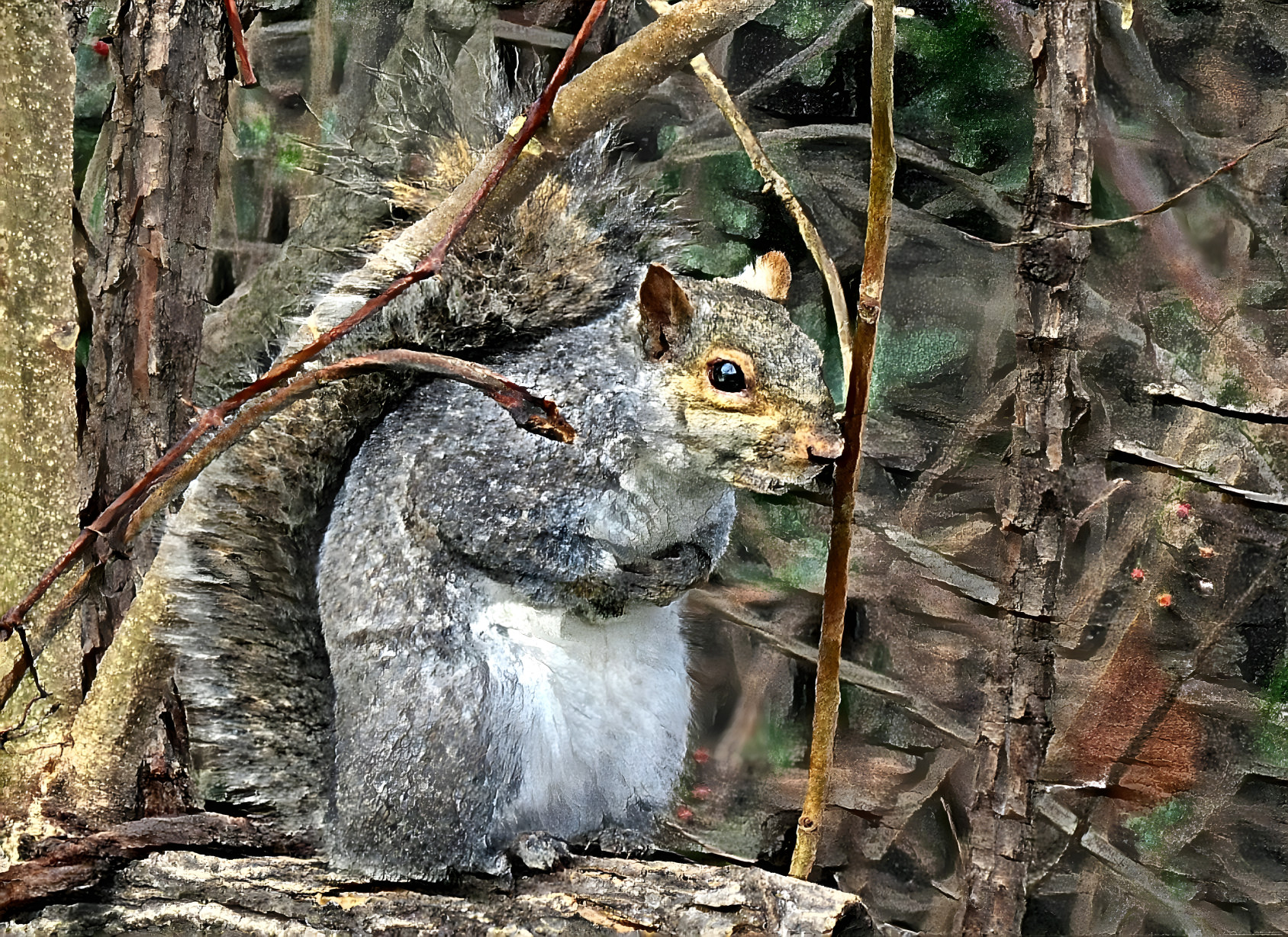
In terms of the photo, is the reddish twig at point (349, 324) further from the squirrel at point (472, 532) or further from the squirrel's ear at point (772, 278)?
the squirrel's ear at point (772, 278)

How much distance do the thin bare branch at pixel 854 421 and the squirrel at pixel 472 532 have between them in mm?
64

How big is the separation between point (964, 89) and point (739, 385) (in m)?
0.85

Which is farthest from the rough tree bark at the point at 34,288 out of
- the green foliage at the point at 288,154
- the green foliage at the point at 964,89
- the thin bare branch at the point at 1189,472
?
the thin bare branch at the point at 1189,472

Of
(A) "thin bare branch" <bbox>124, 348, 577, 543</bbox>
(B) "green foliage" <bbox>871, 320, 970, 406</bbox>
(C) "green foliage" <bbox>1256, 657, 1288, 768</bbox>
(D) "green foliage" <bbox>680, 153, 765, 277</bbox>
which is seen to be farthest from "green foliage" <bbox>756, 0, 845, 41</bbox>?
(C) "green foliage" <bbox>1256, 657, 1288, 768</bbox>

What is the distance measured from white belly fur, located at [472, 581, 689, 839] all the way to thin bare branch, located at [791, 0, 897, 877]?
281mm

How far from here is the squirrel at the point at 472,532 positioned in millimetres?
994

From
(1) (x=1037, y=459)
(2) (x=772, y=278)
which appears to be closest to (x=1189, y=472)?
(1) (x=1037, y=459)

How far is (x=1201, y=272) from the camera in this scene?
150 cm

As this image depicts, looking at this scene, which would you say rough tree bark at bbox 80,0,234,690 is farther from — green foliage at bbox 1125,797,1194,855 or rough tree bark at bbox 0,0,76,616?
green foliage at bbox 1125,797,1194,855

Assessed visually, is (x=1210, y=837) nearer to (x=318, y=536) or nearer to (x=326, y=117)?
(x=318, y=536)

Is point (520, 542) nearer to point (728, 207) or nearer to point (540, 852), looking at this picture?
point (540, 852)

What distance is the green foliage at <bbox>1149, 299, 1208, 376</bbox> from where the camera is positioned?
1486mm

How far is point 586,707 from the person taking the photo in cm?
112

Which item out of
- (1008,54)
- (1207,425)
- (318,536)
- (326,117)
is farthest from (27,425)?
(1207,425)
